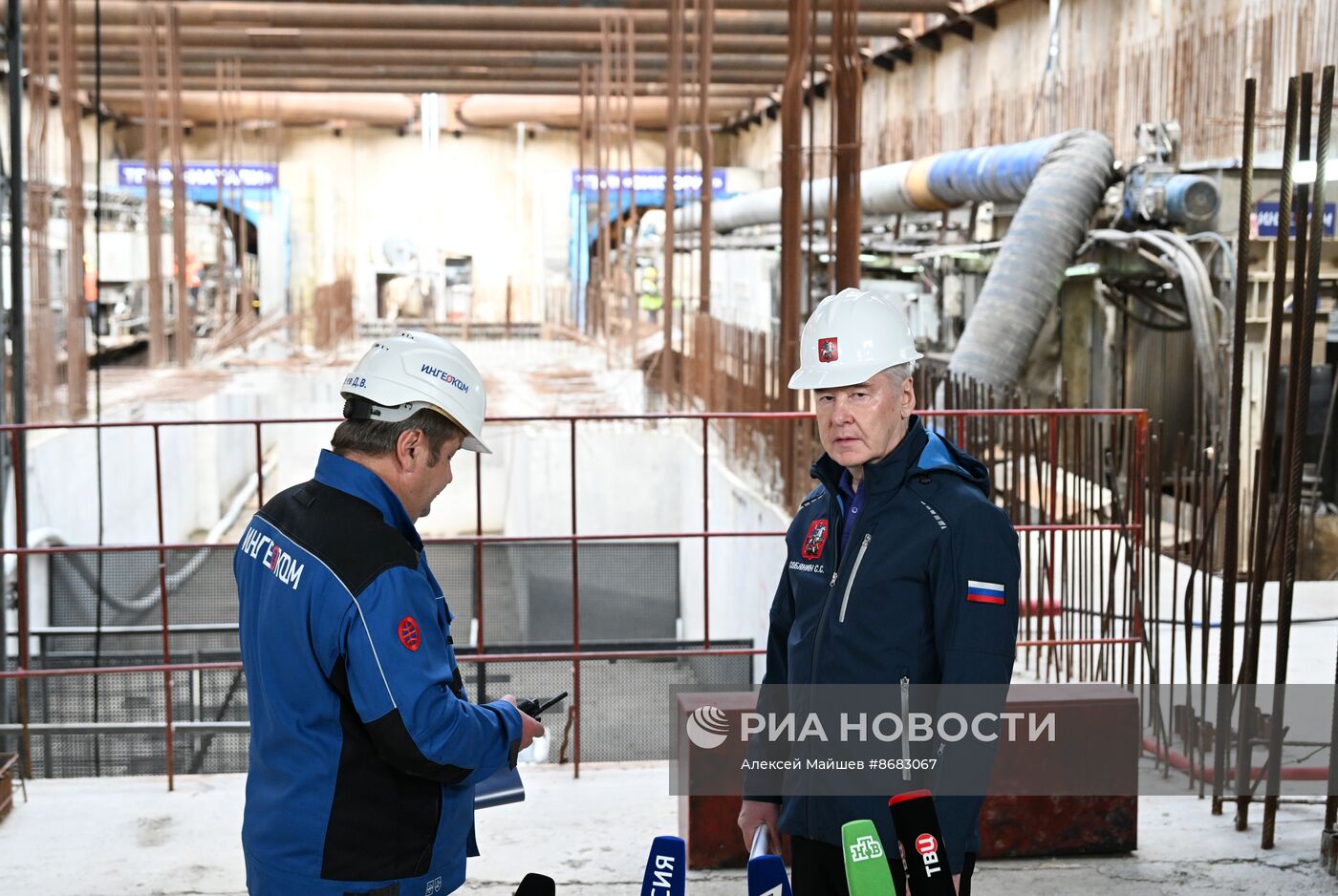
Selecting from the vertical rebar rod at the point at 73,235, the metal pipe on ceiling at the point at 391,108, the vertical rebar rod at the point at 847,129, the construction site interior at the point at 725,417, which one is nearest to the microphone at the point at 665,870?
the construction site interior at the point at 725,417

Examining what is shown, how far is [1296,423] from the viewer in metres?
4.33

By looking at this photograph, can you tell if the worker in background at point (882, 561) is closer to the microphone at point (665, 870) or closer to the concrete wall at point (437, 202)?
the microphone at point (665, 870)

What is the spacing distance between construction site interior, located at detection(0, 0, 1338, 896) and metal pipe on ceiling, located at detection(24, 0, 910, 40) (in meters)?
0.09

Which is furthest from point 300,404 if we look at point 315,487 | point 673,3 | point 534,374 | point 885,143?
point 315,487

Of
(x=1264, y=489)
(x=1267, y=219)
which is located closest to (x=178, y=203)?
(x=1267, y=219)

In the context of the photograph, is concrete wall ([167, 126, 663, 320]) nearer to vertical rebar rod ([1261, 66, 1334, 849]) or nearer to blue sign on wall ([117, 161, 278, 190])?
blue sign on wall ([117, 161, 278, 190])

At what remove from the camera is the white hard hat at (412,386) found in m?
2.51

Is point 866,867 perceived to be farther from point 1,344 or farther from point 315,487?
point 1,344

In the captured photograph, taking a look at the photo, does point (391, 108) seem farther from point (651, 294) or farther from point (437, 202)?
point (651, 294)

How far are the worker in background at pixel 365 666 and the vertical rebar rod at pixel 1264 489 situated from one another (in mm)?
2763

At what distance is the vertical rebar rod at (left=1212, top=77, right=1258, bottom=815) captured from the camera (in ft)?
14.5

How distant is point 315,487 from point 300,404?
18.1m

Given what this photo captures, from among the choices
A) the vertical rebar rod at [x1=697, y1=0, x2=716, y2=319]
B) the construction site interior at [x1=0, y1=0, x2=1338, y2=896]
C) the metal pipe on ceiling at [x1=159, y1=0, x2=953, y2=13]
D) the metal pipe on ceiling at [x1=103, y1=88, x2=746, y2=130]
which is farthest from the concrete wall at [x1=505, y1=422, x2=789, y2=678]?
the metal pipe on ceiling at [x1=103, y1=88, x2=746, y2=130]

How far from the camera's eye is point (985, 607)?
8.30ft
